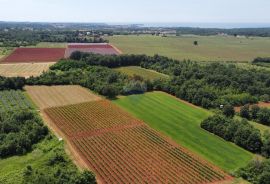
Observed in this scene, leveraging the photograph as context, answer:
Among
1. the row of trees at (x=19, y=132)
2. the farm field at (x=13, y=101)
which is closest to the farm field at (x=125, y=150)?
the row of trees at (x=19, y=132)

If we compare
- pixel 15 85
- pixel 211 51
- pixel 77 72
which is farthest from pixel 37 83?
pixel 211 51

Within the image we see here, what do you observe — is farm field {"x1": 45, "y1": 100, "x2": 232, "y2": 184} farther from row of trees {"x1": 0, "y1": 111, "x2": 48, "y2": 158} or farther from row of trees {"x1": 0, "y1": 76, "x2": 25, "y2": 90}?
row of trees {"x1": 0, "y1": 76, "x2": 25, "y2": 90}

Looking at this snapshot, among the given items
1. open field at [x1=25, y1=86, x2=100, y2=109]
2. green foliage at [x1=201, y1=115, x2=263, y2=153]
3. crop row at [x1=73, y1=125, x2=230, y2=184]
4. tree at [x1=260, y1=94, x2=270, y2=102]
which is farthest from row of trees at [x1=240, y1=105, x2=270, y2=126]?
open field at [x1=25, y1=86, x2=100, y2=109]

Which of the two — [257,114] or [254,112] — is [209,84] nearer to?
[254,112]

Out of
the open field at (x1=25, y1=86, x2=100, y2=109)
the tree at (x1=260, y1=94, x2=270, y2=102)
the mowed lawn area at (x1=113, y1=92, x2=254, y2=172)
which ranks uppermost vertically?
the tree at (x1=260, y1=94, x2=270, y2=102)

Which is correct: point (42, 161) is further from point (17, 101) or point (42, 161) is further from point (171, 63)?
point (171, 63)
